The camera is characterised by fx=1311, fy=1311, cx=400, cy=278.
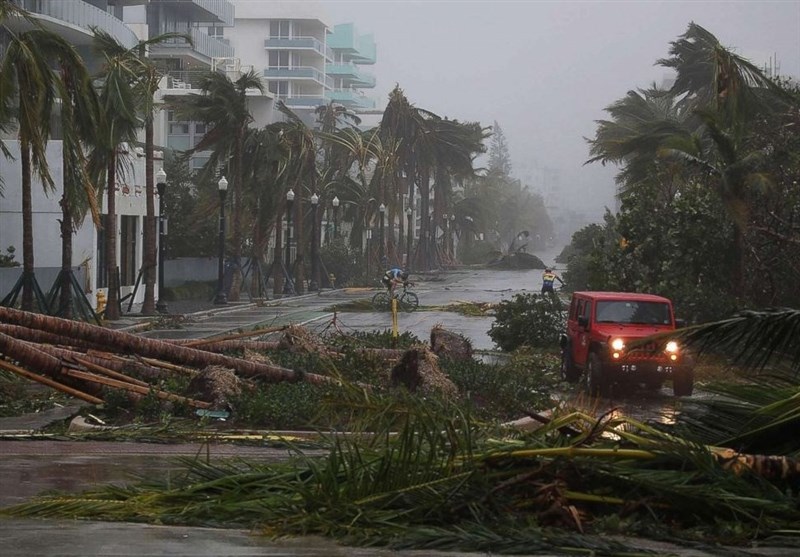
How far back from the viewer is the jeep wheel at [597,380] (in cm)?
2152

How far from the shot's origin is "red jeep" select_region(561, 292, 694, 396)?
21.3 metres

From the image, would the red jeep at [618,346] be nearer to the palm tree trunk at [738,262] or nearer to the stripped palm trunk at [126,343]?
the stripped palm trunk at [126,343]

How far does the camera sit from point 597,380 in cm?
2164

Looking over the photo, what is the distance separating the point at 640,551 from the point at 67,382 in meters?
11.9

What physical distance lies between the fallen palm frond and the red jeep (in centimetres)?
1185

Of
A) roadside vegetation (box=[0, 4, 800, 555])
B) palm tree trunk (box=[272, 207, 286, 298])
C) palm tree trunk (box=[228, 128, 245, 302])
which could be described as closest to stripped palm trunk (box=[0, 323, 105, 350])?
roadside vegetation (box=[0, 4, 800, 555])

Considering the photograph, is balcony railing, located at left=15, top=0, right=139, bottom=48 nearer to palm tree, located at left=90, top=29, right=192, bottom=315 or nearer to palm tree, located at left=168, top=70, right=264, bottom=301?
palm tree, located at left=168, top=70, right=264, bottom=301

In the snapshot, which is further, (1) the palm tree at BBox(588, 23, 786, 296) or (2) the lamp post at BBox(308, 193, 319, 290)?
(2) the lamp post at BBox(308, 193, 319, 290)

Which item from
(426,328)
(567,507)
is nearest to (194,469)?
(567,507)

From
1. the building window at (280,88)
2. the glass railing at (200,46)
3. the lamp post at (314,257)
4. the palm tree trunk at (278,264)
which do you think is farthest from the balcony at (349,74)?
the palm tree trunk at (278,264)

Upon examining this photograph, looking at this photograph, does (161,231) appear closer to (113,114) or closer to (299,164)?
(113,114)

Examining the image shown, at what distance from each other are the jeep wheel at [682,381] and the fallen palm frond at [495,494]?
41.2 ft

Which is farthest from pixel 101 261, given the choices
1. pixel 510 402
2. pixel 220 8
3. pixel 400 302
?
pixel 220 8

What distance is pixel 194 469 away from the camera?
9.47 metres
